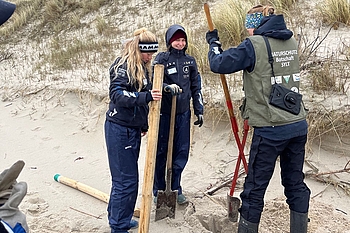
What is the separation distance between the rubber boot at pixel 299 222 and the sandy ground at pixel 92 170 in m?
0.39

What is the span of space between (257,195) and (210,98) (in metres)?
2.64

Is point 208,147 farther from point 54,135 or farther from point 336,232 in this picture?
point 54,135

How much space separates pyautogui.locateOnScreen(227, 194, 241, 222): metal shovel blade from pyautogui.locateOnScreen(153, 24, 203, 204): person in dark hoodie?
57cm

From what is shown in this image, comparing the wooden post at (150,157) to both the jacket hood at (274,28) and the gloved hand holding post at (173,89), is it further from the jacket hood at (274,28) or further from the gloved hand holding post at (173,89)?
the jacket hood at (274,28)

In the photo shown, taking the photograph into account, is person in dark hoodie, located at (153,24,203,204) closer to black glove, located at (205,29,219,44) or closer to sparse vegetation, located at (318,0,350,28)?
black glove, located at (205,29,219,44)

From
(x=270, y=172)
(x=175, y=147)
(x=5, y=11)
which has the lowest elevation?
(x=175, y=147)

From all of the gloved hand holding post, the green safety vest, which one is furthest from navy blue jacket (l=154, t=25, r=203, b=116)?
the green safety vest

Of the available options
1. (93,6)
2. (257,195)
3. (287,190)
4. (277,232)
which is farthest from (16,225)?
(93,6)

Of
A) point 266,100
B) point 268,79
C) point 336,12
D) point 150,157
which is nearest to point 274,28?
point 268,79

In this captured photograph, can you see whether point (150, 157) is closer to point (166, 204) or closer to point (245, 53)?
point (166, 204)

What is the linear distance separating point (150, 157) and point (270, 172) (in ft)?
3.11

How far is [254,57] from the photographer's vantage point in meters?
3.01

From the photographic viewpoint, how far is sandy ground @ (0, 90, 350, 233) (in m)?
3.95

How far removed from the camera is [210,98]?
569 centimetres
